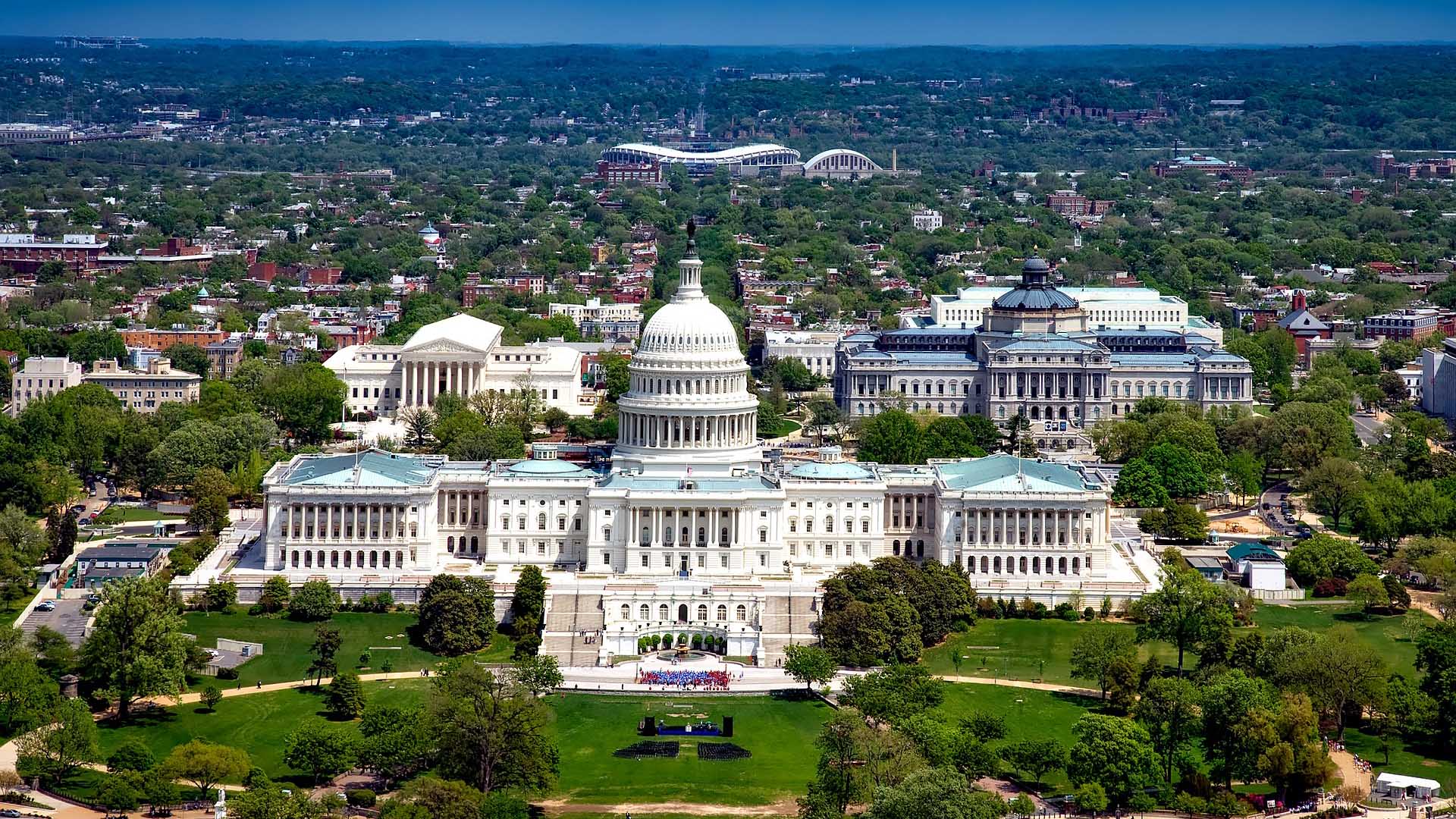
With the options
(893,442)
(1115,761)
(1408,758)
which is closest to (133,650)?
(1115,761)

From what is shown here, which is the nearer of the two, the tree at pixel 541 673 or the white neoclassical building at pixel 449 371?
the tree at pixel 541 673

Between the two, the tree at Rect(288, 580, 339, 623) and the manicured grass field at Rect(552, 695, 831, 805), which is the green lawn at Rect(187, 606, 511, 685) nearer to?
the tree at Rect(288, 580, 339, 623)

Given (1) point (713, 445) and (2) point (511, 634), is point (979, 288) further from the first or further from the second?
(2) point (511, 634)

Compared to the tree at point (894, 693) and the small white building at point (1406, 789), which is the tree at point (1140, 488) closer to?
the tree at point (894, 693)

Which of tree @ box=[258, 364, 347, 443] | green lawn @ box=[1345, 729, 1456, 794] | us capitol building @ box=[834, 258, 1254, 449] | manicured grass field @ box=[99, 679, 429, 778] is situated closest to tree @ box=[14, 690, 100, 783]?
manicured grass field @ box=[99, 679, 429, 778]

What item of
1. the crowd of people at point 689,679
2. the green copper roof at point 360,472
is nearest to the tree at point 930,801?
the crowd of people at point 689,679

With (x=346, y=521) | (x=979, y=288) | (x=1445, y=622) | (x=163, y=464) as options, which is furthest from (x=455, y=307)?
(x=1445, y=622)
